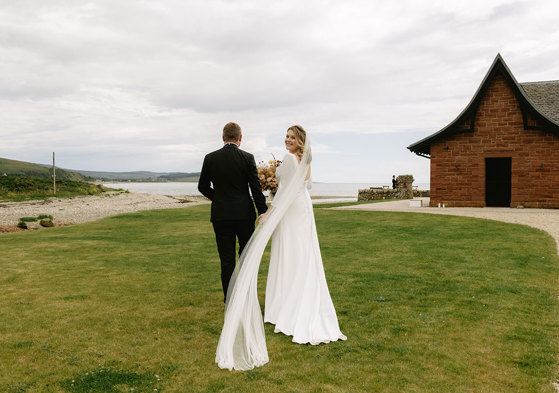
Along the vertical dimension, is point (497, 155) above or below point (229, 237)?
above

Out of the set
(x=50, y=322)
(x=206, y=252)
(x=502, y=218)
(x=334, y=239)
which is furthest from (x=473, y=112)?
(x=50, y=322)

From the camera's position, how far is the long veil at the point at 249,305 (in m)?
4.38

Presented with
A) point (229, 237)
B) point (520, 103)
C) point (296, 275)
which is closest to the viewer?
point (296, 275)

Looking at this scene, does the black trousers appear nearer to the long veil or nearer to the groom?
the groom

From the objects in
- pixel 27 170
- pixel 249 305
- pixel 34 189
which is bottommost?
pixel 249 305

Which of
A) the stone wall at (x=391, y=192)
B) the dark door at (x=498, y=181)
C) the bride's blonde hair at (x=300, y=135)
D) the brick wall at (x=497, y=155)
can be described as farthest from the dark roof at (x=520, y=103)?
the bride's blonde hair at (x=300, y=135)

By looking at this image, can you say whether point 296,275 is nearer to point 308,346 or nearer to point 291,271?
point 291,271

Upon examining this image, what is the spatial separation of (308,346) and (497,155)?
2280 centimetres

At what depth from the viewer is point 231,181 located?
5.64 m

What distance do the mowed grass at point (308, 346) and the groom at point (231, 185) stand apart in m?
1.34

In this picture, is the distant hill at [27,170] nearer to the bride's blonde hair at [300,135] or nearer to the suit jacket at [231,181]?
the suit jacket at [231,181]

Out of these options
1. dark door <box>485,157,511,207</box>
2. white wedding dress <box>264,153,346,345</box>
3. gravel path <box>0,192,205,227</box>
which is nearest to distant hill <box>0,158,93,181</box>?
gravel path <box>0,192,205,227</box>

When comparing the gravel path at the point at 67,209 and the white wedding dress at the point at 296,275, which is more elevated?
the white wedding dress at the point at 296,275

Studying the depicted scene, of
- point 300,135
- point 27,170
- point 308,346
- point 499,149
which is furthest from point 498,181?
point 27,170
